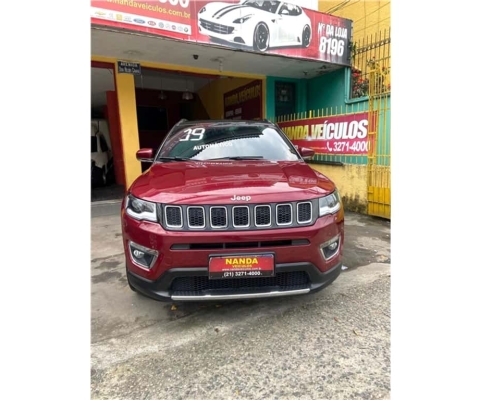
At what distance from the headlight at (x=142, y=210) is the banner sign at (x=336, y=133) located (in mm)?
4760

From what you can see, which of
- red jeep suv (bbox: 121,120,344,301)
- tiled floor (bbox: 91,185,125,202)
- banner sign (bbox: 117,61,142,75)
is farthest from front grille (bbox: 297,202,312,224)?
banner sign (bbox: 117,61,142,75)

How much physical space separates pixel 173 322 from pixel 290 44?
20.4ft

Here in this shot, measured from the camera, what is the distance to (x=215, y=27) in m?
6.01

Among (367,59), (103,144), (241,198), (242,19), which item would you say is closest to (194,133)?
(241,198)

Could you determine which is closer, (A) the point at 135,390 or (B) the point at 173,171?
(A) the point at 135,390

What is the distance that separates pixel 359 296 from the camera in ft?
9.82

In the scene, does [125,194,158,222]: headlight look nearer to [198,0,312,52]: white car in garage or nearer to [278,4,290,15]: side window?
[198,0,312,52]: white car in garage

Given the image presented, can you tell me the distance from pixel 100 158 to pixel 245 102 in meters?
4.82

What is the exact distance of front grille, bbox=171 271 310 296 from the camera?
91.0 inches

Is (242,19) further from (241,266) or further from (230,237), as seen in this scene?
(241,266)

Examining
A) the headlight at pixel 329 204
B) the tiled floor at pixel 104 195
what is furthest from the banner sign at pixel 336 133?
the tiled floor at pixel 104 195

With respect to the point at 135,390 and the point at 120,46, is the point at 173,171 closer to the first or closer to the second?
the point at 135,390

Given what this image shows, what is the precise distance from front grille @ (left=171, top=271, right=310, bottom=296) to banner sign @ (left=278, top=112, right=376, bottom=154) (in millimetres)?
4394

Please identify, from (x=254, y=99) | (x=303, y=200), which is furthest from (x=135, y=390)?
(x=254, y=99)
